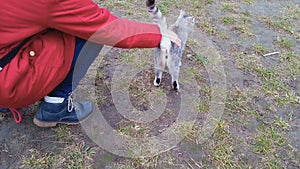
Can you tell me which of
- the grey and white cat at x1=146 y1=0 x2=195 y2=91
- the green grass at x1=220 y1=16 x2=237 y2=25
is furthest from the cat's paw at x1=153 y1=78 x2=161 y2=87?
the green grass at x1=220 y1=16 x2=237 y2=25

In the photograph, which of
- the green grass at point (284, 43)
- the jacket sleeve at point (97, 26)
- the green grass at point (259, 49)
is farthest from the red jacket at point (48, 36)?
the green grass at point (284, 43)

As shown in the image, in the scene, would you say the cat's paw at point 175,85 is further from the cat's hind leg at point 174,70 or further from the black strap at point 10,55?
the black strap at point 10,55

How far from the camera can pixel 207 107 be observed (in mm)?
2188

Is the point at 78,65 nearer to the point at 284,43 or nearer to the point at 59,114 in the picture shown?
the point at 59,114

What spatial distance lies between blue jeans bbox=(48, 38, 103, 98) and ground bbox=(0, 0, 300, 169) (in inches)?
9.4

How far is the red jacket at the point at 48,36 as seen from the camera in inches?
55.6

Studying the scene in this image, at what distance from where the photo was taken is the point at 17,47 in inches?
60.5

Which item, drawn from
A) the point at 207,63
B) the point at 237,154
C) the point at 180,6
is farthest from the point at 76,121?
the point at 180,6

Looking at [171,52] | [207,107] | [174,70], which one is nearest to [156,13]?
[171,52]

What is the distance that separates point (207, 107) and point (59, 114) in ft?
2.94

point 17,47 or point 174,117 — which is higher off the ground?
point 17,47

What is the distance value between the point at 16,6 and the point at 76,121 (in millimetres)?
765

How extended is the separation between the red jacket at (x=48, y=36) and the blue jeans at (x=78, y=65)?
0.15ft

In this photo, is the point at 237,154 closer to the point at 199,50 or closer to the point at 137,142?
the point at 137,142
